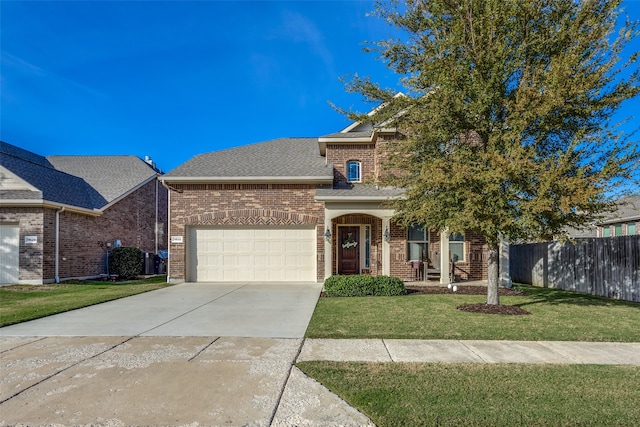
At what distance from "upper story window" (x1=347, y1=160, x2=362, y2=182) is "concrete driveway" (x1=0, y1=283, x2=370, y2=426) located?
7.96 metres

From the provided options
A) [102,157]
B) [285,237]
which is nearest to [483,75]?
[285,237]

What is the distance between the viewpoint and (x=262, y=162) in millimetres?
16141

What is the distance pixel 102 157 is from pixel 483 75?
22487mm

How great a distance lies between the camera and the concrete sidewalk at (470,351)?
17.4 ft

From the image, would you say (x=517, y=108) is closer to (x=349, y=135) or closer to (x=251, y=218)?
(x=349, y=135)

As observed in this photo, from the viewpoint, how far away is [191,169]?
1539 cm

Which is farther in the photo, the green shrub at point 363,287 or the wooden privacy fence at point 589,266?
the green shrub at point 363,287

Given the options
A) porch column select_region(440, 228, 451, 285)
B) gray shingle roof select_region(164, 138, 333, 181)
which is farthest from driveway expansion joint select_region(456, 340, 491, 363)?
gray shingle roof select_region(164, 138, 333, 181)

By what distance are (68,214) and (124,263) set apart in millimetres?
3062

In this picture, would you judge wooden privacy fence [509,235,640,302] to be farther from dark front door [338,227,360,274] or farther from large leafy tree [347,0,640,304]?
dark front door [338,227,360,274]

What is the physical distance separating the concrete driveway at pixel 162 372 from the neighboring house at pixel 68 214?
322 inches

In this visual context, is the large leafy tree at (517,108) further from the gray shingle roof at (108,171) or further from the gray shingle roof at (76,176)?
the gray shingle roof at (108,171)

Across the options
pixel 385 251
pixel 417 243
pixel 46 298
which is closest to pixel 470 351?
pixel 385 251

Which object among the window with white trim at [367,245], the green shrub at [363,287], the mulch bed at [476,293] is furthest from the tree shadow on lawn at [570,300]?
the window with white trim at [367,245]
